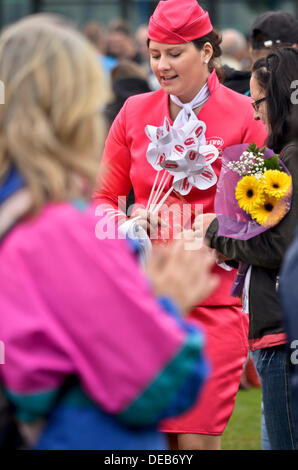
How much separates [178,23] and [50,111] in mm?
1860

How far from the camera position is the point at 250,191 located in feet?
10.6

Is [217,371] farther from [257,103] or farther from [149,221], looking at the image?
[257,103]

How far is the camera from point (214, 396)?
11.8 feet

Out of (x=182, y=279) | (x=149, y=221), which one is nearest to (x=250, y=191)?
(x=149, y=221)

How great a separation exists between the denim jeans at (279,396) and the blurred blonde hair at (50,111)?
1.61 metres

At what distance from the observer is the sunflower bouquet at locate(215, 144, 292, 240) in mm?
3160

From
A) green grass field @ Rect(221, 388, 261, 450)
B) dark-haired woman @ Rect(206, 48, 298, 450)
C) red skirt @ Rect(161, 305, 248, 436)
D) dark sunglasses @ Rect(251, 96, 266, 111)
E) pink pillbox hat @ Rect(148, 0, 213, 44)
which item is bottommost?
green grass field @ Rect(221, 388, 261, 450)

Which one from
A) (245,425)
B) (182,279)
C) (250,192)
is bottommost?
(245,425)

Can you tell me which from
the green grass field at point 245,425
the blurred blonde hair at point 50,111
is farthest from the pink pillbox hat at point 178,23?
the green grass field at point 245,425

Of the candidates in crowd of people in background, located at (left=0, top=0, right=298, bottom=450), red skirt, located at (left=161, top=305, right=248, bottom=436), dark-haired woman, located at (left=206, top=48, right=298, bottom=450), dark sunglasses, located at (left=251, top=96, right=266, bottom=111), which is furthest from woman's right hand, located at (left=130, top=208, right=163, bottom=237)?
crowd of people in background, located at (left=0, top=0, right=298, bottom=450)

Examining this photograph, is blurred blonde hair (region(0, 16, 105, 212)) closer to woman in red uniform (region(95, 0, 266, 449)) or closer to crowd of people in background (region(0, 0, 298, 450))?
crowd of people in background (region(0, 0, 298, 450))

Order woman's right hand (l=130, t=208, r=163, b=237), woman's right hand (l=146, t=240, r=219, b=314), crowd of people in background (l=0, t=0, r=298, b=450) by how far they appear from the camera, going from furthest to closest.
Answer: woman's right hand (l=130, t=208, r=163, b=237), woman's right hand (l=146, t=240, r=219, b=314), crowd of people in background (l=0, t=0, r=298, b=450)

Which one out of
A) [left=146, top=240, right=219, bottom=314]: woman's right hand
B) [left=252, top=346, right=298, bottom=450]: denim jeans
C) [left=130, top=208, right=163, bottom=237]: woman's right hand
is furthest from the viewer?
[left=130, top=208, right=163, bottom=237]: woman's right hand

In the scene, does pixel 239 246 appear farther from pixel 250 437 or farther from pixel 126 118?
pixel 250 437
